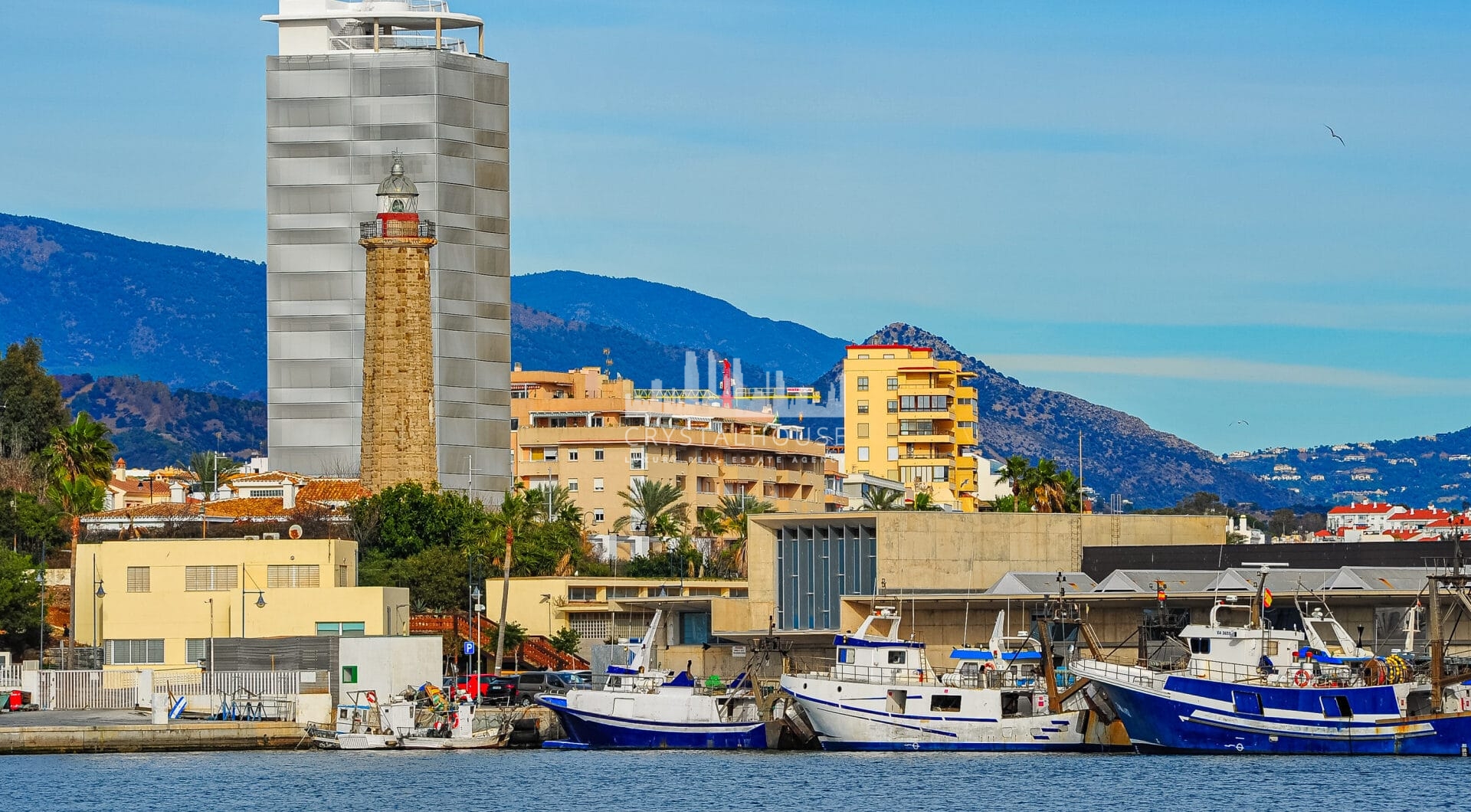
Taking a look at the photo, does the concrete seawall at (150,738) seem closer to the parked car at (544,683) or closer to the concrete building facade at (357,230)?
the parked car at (544,683)

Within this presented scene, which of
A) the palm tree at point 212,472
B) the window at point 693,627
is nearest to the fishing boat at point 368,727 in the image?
the window at point 693,627

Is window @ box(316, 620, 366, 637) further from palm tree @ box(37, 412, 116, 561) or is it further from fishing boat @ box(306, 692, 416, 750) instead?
palm tree @ box(37, 412, 116, 561)

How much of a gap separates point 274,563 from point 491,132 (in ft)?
271

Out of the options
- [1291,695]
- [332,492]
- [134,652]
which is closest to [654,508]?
[332,492]

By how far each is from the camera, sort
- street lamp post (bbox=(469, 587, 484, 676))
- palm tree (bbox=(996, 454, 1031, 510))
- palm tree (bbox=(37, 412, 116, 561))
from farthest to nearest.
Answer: palm tree (bbox=(996, 454, 1031, 510)) → palm tree (bbox=(37, 412, 116, 561)) → street lamp post (bbox=(469, 587, 484, 676))

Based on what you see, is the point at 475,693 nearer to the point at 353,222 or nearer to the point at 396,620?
the point at 396,620

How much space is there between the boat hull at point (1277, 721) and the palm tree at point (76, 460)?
74.6m

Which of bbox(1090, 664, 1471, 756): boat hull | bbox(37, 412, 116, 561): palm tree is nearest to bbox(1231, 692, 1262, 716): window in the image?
bbox(1090, 664, 1471, 756): boat hull

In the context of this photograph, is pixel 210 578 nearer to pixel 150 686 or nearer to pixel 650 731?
pixel 150 686

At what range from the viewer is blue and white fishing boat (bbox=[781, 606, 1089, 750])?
8056cm

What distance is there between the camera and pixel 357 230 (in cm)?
17088

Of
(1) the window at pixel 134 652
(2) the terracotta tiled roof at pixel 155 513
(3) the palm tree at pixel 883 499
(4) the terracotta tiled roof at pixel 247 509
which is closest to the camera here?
(1) the window at pixel 134 652

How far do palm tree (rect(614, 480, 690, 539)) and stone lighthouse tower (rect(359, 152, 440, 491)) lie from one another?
23.9m

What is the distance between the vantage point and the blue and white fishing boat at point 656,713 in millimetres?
83250
